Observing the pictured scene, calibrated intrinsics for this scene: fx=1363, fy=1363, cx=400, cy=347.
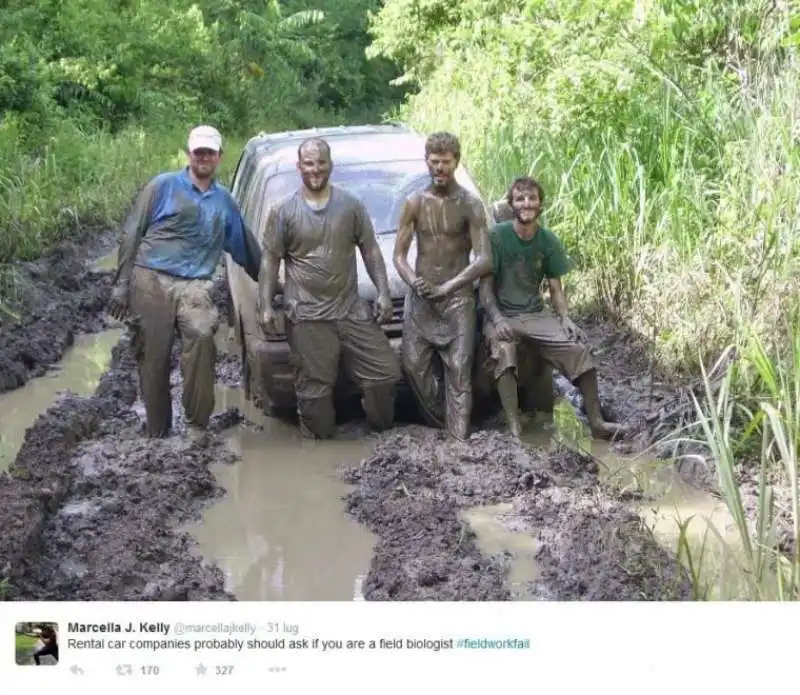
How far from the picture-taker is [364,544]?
16.1 feet

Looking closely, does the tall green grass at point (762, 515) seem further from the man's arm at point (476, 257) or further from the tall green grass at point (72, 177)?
the tall green grass at point (72, 177)

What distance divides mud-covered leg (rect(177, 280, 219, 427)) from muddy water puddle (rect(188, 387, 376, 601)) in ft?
1.01

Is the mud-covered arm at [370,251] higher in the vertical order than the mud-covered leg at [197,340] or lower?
higher

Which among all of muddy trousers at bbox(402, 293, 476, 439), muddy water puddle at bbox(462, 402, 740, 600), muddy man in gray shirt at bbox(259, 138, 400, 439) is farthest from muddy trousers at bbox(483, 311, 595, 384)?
muddy man in gray shirt at bbox(259, 138, 400, 439)

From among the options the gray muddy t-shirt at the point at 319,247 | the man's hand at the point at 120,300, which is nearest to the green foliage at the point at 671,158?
the gray muddy t-shirt at the point at 319,247

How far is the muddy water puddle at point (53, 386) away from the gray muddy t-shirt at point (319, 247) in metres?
1.46

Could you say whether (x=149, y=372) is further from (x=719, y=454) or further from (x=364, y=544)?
(x=719, y=454)

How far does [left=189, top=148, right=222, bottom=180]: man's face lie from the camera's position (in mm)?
5699

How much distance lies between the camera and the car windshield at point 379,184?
6.54 meters

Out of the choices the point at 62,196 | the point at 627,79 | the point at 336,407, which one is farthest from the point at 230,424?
the point at 62,196

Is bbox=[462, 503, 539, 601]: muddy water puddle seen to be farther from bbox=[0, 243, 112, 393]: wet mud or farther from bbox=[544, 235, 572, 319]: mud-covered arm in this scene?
bbox=[0, 243, 112, 393]: wet mud

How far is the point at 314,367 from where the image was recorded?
19.4 ft
